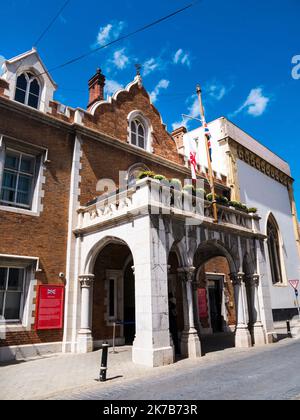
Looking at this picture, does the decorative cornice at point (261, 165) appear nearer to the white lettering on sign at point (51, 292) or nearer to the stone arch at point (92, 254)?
the stone arch at point (92, 254)

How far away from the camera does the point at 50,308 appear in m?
12.1

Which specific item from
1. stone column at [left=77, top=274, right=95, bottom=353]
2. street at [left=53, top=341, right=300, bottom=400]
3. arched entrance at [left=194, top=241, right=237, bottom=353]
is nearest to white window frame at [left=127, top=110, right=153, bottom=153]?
arched entrance at [left=194, top=241, right=237, bottom=353]

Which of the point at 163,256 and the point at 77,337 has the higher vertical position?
the point at 163,256

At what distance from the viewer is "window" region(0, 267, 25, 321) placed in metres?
11.3

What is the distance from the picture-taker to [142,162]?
1723 cm

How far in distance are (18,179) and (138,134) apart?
750 centimetres

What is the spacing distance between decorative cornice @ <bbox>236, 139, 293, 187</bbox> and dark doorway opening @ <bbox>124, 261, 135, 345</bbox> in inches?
544

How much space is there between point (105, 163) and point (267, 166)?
682 inches

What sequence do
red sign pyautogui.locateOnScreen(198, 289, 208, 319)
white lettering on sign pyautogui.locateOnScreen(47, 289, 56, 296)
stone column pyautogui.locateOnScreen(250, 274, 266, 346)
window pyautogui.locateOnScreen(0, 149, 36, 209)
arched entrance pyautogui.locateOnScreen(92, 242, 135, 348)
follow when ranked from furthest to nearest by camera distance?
red sign pyautogui.locateOnScreen(198, 289, 208, 319) → stone column pyautogui.locateOnScreen(250, 274, 266, 346) → arched entrance pyautogui.locateOnScreen(92, 242, 135, 348) → window pyautogui.locateOnScreen(0, 149, 36, 209) → white lettering on sign pyautogui.locateOnScreen(47, 289, 56, 296)

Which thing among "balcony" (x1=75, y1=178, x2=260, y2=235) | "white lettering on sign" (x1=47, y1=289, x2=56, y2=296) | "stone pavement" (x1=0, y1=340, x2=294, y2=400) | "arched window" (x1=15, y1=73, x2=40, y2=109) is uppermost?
"arched window" (x1=15, y1=73, x2=40, y2=109)

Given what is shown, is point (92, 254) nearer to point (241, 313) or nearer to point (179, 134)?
point (241, 313)

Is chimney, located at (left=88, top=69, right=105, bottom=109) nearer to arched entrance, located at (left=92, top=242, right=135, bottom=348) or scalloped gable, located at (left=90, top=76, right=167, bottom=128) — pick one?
scalloped gable, located at (left=90, top=76, right=167, bottom=128)

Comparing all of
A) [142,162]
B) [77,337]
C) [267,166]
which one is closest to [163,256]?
[77,337]
